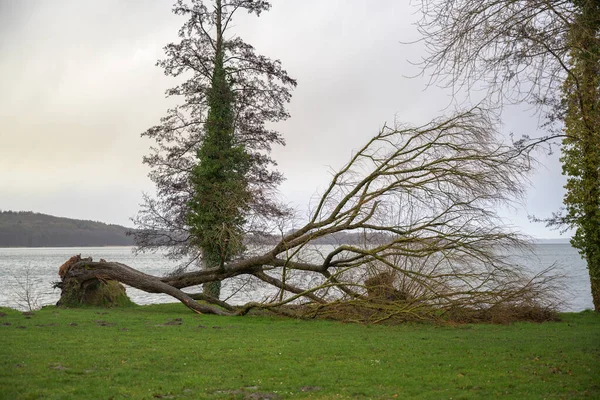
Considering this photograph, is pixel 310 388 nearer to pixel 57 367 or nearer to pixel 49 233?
pixel 57 367

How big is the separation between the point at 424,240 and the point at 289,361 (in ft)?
26.8

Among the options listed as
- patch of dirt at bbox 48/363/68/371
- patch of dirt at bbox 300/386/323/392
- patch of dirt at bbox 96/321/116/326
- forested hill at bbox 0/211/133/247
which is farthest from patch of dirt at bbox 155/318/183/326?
forested hill at bbox 0/211/133/247

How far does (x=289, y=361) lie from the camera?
10.8 meters

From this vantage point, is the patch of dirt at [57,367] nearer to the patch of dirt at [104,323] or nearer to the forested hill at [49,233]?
the patch of dirt at [104,323]

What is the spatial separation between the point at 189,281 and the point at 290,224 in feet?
18.1

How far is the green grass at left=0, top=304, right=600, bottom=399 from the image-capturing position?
8.57m

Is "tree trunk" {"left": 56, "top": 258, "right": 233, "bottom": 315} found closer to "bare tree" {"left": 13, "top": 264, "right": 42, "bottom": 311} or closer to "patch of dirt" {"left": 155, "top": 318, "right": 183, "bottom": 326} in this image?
"bare tree" {"left": 13, "top": 264, "right": 42, "bottom": 311}

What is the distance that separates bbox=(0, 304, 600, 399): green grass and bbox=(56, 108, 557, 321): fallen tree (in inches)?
53.9

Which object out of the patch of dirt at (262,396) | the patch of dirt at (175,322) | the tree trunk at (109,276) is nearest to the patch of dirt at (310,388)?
the patch of dirt at (262,396)

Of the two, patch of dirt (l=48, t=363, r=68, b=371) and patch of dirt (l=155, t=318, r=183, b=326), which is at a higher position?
patch of dirt (l=48, t=363, r=68, b=371)

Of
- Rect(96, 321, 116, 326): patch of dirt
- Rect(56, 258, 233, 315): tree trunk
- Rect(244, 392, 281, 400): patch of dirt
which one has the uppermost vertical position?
Rect(56, 258, 233, 315): tree trunk

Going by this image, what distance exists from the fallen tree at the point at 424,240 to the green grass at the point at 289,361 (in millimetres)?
1369

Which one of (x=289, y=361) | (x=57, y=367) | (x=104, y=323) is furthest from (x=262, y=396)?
(x=104, y=323)

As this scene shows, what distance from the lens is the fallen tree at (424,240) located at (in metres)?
17.0
